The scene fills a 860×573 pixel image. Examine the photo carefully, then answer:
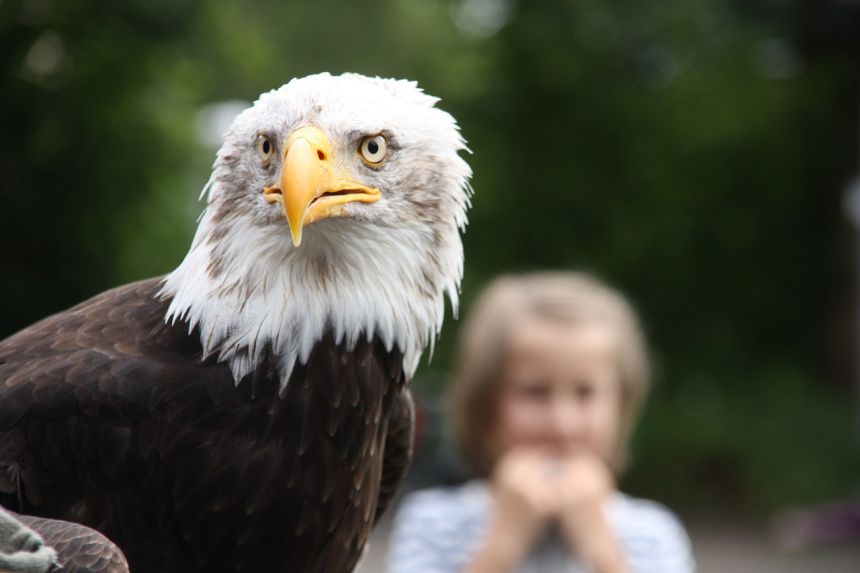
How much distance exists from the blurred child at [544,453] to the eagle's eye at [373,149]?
4.35 ft

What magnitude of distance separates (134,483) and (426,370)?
7.26 meters

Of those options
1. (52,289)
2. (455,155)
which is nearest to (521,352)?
(455,155)

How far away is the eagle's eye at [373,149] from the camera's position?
2066 millimetres

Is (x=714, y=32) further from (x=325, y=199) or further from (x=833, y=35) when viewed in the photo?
(x=325, y=199)

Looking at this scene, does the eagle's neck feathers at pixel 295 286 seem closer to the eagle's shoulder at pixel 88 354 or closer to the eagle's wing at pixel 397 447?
the eagle's shoulder at pixel 88 354

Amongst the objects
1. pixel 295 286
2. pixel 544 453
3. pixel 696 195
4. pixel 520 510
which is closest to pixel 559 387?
pixel 544 453

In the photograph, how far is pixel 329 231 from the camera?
81.7 inches

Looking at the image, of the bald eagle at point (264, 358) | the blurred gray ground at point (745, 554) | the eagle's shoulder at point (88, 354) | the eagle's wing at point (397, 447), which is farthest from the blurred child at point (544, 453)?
the blurred gray ground at point (745, 554)

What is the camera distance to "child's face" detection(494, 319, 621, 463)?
10.8 feet

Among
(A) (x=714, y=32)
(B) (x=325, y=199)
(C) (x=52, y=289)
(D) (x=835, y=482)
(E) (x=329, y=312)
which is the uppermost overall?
(A) (x=714, y=32)

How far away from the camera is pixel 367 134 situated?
205cm

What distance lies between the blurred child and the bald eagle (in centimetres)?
105

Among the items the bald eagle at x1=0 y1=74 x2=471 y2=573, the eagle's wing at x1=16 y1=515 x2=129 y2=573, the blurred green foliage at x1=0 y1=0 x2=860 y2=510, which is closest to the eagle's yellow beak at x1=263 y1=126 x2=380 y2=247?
the bald eagle at x1=0 y1=74 x2=471 y2=573

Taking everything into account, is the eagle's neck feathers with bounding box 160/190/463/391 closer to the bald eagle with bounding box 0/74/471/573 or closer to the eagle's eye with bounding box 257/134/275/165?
the bald eagle with bounding box 0/74/471/573
